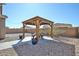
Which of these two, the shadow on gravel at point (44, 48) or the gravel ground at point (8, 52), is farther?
the shadow on gravel at point (44, 48)

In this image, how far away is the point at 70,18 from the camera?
5910mm

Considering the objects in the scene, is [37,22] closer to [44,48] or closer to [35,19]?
[35,19]

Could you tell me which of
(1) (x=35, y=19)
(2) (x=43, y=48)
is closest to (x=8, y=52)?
(2) (x=43, y=48)

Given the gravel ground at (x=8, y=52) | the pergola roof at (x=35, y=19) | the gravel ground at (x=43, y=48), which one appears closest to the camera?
the gravel ground at (x=8, y=52)

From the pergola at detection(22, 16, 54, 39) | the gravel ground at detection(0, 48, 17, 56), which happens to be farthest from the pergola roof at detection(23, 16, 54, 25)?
the gravel ground at detection(0, 48, 17, 56)

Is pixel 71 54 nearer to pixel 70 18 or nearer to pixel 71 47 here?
pixel 71 47

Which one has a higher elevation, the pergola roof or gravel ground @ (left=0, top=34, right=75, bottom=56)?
the pergola roof

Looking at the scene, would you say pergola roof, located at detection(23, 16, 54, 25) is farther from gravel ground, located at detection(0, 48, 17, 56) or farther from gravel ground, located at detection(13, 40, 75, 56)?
gravel ground, located at detection(0, 48, 17, 56)

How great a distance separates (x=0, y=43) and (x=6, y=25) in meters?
0.67

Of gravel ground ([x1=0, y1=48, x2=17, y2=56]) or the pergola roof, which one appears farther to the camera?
the pergola roof

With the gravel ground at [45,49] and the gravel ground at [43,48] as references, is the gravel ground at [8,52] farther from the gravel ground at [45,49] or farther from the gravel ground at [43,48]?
the gravel ground at [45,49]

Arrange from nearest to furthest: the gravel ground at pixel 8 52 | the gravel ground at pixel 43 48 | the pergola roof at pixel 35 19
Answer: the gravel ground at pixel 8 52 < the gravel ground at pixel 43 48 < the pergola roof at pixel 35 19

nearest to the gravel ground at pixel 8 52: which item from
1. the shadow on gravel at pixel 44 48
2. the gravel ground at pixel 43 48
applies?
the gravel ground at pixel 43 48

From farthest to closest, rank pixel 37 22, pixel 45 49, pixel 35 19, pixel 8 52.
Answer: pixel 37 22, pixel 35 19, pixel 45 49, pixel 8 52
